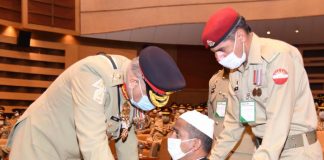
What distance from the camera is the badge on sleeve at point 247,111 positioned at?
2188 mm

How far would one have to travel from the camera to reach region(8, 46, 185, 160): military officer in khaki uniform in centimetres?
160

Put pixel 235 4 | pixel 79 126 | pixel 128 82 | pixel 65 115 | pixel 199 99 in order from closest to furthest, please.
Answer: pixel 79 126 → pixel 128 82 → pixel 65 115 → pixel 235 4 → pixel 199 99

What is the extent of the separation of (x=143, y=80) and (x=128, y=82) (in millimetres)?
83

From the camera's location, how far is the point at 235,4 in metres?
11.3

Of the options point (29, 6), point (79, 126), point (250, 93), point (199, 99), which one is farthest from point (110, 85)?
point (199, 99)

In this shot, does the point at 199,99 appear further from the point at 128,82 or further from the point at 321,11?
the point at 128,82

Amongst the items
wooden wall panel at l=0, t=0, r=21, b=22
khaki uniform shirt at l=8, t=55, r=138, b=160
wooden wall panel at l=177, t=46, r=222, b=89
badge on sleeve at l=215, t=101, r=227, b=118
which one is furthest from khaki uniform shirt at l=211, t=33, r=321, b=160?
wooden wall panel at l=177, t=46, r=222, b=89

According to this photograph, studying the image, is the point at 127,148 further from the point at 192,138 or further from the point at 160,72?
the point at 160,72

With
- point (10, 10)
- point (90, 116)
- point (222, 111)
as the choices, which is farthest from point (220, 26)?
point (10, 10)

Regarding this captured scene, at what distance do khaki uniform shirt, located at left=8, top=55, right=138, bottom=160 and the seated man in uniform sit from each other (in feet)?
→ 1.36

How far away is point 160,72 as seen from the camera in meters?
1.60

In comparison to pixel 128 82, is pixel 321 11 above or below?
above

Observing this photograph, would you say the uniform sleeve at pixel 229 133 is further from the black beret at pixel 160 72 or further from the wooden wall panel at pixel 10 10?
the wooden wall panel at pixel 10 10

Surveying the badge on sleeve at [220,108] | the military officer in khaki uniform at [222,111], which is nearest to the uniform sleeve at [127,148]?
the military officer in khaki uniform at [222,111]
